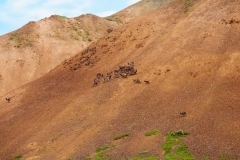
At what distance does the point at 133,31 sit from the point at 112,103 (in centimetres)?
1726

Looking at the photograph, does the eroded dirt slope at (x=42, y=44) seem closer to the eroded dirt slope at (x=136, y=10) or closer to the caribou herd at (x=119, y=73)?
the eroded dirt slope at (x=136, y=10)

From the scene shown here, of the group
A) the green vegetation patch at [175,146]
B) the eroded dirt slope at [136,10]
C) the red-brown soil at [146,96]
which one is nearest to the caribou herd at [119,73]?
the red-brown soil at [146,96]

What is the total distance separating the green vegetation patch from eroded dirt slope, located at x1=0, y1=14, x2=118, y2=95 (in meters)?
45.6

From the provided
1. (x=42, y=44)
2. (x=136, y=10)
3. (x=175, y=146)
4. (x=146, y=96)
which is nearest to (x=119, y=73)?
(x=146, y=96)

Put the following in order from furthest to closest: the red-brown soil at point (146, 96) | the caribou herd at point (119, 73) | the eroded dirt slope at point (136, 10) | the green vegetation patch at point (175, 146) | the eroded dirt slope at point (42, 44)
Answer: the eroded dirt slope at point (136, 10) → the eroded dirt slope at point (42, 44) → the caribou herd at point (119, 73) → the red-brown soil at point (146, 96) → the green vegetation patch at point (175, 146)

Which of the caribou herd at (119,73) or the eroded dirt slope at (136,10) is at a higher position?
the eroded dirt slope at (136,10)

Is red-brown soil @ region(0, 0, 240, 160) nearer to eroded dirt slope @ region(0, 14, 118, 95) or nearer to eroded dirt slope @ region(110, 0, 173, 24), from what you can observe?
eroded dirt slope @ region(0, 14, 118, 95)

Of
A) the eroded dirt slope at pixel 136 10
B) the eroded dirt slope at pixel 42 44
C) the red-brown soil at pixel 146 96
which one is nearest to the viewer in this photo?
the red-brown soil at pixel 146 96

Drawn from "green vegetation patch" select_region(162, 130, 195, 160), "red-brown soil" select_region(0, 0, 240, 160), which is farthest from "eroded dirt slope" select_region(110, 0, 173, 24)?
"green vegetation patch" select_region(162, 130, 195, 160)

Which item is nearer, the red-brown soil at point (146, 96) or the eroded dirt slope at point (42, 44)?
the red-brown soil at point (146, 96)

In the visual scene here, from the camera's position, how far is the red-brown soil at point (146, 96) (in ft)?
82.0

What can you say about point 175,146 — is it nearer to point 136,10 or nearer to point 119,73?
point 119,73

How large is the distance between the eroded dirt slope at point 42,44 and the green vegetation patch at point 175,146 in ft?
150

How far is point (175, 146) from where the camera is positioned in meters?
22.6
